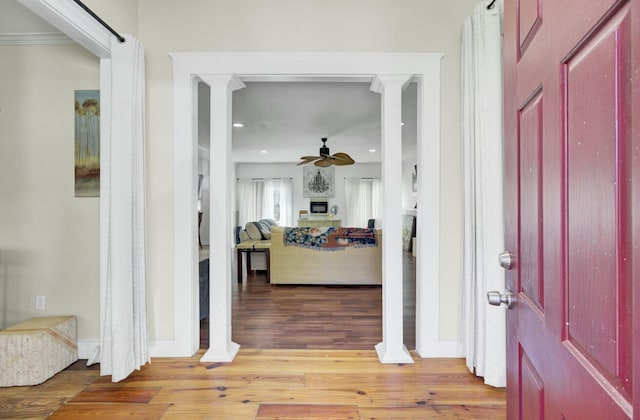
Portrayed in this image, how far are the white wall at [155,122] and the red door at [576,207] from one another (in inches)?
62.6

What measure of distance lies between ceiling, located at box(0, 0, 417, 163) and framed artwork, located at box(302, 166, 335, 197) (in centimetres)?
205

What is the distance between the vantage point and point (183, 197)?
2.37 m

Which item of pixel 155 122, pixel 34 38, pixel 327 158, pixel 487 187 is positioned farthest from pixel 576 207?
pixel 327 158

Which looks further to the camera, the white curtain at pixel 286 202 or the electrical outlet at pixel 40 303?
the white curtain at pixel 286 202

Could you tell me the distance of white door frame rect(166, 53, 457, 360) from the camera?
2350 mm

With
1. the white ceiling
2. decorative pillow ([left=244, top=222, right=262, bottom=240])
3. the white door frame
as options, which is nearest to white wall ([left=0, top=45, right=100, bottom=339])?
the white door frame

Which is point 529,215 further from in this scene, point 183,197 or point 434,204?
point 183,197

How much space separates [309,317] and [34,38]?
321 cm

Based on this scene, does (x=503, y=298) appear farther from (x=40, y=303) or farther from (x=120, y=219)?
(x=40, y=303)

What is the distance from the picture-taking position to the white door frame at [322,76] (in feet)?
7.71

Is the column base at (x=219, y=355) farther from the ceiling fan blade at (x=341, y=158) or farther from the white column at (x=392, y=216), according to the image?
the ceiling fan blade at (x=341, y=158)

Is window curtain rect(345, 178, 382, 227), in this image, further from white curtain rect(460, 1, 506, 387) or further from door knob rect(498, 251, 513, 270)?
door knob rect(498, 251, 513, 270)

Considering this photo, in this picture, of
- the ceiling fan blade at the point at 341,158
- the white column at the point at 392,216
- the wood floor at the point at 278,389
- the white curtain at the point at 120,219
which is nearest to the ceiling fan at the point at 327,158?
the ceiling fan blade at the point at 341,158

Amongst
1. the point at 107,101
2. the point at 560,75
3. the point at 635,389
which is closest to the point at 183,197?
the point at 107,101
